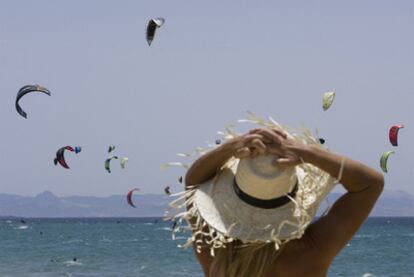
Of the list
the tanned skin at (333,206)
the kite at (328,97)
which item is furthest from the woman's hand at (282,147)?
the kite at (328,97)

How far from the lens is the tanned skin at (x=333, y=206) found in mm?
2574

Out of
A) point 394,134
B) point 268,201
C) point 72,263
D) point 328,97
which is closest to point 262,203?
point 268,201

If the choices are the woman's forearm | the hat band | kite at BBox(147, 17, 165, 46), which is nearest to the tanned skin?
the woman's forearm

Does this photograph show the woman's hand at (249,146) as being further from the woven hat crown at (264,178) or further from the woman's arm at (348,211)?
the woman's arm at (348,211)

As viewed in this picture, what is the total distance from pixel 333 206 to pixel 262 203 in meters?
0.19

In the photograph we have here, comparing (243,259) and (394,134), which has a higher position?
(243,259)

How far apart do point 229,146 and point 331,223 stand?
1.09ft

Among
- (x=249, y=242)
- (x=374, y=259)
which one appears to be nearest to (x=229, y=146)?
(x=249, y=242)

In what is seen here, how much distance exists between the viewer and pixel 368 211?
8.91 feet

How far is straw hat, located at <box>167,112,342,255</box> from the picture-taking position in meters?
2.60

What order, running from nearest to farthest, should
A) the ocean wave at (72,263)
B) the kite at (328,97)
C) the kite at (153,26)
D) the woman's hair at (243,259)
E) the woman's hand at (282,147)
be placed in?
the woman's hand at (282,147)
the woman's hair at (243,259)
the kite at (153,26)
the kite at (328,97)
the ocean wave at (72,263)

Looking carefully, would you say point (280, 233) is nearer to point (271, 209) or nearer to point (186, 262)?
point (271, 209)

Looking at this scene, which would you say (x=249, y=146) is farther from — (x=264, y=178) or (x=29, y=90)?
(x=29, y=90)

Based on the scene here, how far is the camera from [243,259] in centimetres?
271
